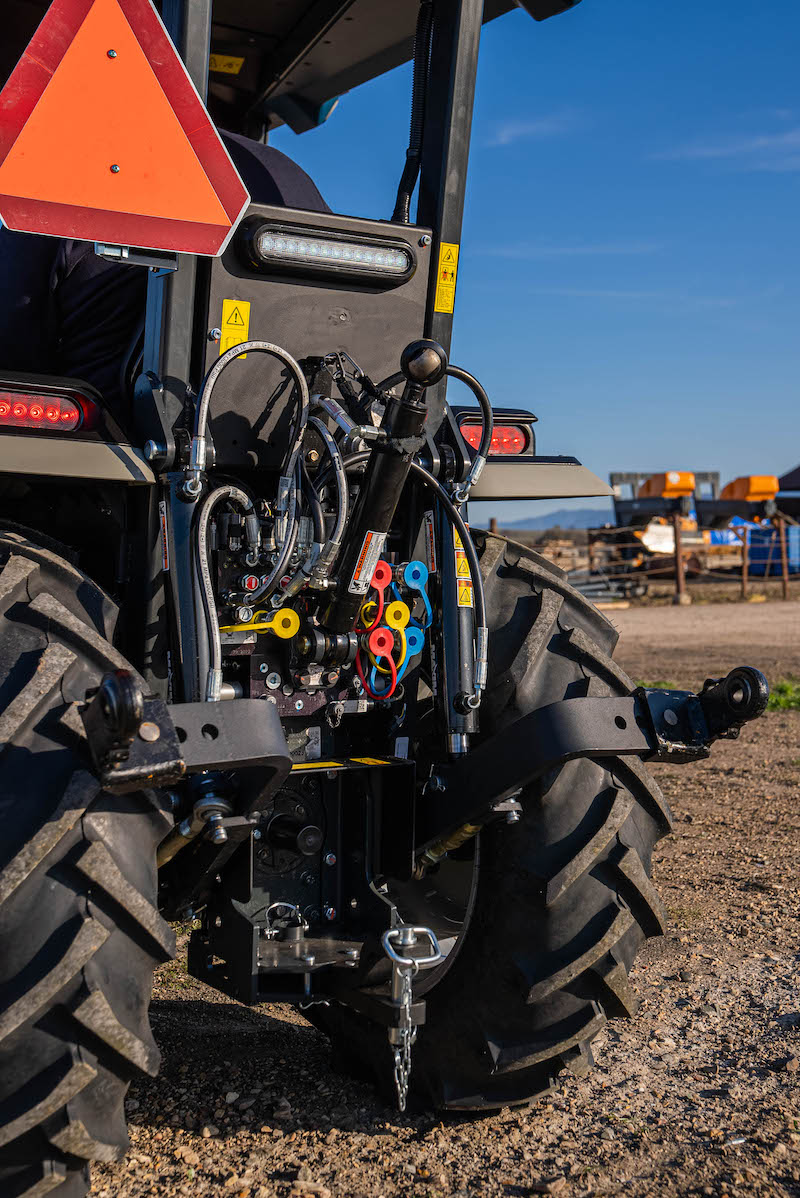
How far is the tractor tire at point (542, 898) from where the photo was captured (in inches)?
104

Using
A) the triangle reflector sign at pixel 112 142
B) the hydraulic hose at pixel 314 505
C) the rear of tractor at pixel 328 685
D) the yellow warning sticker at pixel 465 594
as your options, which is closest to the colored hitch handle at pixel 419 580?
the rear of tractor at pixel 328 685

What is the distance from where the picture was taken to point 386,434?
2.45m

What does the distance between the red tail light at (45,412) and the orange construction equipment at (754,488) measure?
28.1 meters

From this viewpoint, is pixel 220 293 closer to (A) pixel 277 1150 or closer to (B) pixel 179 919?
(B) pixel 179 919

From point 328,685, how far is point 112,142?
50.9 inches

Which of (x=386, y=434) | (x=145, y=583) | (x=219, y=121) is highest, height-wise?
(x=219, y=121)

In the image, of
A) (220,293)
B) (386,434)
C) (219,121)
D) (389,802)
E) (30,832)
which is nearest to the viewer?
(30,832)

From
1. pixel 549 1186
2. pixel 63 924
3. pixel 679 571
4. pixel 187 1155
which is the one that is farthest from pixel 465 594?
pixel 679 571

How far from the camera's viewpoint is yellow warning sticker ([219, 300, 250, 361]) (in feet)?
8.73

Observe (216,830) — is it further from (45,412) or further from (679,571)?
(679,571)

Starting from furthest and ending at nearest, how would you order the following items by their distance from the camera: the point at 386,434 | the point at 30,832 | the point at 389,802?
the point at 389,802 → the point at 386,434 → the point at 30,832

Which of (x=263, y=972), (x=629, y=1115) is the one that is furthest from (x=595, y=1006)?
(x=263, y=972)

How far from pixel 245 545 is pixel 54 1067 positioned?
116 centimetres

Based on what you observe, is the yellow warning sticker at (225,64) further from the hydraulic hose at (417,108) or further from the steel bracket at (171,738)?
the steel bracket at (171,738)
